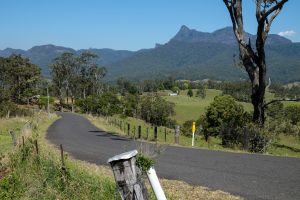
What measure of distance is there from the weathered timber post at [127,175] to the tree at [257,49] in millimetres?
15656

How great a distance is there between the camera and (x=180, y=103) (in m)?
162

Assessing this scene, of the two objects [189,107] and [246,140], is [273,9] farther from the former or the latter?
[189,107]

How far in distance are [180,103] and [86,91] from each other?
46014 millimetres

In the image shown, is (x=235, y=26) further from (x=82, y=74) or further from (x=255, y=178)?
(x=82, y=74)

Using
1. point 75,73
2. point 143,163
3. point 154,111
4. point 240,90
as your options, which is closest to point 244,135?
point 143,163

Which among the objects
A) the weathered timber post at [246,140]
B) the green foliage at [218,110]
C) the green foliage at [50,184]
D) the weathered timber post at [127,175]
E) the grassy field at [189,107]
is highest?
the weathered timber post at [127,175]

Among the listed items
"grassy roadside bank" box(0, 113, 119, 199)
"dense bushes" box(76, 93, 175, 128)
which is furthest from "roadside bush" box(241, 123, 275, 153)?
"dense bushes" box(76, 93, 175, 128)

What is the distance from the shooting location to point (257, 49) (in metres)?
20.1

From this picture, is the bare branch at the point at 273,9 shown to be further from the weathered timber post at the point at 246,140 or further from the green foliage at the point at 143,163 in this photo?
the green foliage at the point at 143,163

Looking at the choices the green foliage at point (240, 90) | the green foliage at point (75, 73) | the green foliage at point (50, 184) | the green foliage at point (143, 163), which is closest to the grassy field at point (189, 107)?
the green foliage at point (240, 90)

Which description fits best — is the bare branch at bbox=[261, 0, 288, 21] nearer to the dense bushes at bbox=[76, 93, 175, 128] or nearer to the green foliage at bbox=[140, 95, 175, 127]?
the dense bushes at bbox=[76, 93, 175, 128]

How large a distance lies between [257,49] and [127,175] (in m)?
16.5


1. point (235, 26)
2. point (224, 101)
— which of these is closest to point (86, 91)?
point (224, 101)

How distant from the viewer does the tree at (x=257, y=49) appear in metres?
19.9
